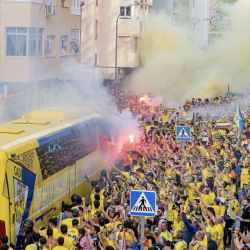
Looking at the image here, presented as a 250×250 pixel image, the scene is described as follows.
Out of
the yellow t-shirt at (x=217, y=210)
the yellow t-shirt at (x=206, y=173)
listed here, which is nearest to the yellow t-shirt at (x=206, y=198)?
the yellow t-shirt at (x=217, y=210)

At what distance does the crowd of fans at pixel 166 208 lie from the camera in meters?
7.82

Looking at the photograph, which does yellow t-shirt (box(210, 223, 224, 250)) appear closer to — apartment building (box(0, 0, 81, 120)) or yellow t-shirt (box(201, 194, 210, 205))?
yellow t-shirt (box(201, 194, 210, 205))

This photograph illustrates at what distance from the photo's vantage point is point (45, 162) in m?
10.7

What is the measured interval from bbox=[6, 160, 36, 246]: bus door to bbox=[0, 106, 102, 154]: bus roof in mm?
443

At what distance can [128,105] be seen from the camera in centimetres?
2534

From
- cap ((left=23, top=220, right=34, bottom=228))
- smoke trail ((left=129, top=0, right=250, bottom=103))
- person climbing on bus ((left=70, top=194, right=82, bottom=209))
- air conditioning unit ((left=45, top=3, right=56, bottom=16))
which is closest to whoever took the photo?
cap ((left=23, top=220, right=34, bottom=228))

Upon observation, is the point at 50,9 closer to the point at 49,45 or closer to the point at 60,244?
the point at 49,45

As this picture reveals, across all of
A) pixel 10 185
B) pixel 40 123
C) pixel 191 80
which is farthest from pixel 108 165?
pixel 191 80

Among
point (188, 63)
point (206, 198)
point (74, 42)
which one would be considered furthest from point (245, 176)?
point (188, 63)

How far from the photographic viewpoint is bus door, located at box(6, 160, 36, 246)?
8938 mm

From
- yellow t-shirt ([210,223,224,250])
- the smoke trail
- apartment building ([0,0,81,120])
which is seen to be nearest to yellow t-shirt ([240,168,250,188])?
yellow t-shirt ([210,223,224,250])

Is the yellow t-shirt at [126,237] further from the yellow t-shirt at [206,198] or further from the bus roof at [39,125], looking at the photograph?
the bus roof at [39,125]

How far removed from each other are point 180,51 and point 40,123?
31383mm

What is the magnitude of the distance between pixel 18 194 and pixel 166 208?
9.05 ft
